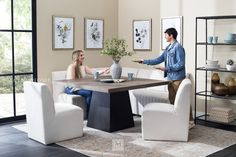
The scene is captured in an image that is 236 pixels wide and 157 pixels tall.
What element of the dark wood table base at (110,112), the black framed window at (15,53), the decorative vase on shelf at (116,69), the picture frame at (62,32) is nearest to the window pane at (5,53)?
the black framed window at (15,53)

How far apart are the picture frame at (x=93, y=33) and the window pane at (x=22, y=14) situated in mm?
1220

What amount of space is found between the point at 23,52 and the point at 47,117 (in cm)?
192

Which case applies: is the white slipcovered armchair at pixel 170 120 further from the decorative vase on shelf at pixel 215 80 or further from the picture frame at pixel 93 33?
the picture frame at pixel 93 33

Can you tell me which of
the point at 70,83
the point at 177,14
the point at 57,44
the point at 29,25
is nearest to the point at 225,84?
the point at 177,14

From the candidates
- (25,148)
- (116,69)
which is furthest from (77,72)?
(25,148)

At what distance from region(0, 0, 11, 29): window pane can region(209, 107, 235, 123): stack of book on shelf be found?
365cm

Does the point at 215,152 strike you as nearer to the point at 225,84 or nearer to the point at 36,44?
the point at 225,84

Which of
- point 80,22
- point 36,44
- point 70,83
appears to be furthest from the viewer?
point 80,22

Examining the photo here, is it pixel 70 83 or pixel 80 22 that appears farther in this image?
pixel 80 22

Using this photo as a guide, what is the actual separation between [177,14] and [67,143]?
3214 millimetres

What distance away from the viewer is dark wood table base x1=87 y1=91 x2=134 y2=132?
5051 millimetres

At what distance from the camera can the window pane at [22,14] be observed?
575 centimetres

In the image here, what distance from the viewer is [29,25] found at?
5961mm

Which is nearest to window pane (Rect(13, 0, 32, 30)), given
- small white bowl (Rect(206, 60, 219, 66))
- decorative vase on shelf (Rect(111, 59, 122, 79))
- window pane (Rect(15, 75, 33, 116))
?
window pane (Rect(15, 75, 33, 116))
